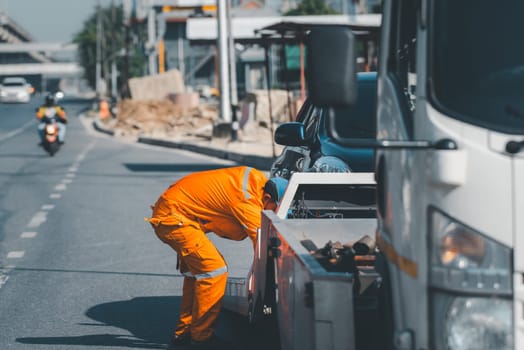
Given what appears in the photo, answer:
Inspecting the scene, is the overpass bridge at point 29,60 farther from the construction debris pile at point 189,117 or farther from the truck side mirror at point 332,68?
the truck side mirror at point 332,68

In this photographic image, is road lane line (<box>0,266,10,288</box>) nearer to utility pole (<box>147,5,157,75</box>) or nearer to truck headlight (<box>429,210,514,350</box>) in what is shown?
truck headlight (<box>429,210,514,350</box>)

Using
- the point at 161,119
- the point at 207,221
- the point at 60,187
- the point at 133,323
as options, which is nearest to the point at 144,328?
the point at 133,323

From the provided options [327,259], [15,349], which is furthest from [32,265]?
[327,259]

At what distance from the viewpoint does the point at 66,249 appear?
11547 mm

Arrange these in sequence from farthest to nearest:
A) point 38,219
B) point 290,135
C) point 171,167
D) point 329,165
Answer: point 171,167, point 38,219, point 329,165, point 290,135

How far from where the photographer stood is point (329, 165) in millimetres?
9641

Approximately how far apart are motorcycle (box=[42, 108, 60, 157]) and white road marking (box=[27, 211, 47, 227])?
1212 centimetres

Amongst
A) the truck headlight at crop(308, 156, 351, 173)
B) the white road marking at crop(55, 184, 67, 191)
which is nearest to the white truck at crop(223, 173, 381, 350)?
the truck headlight at crop(308, 156, 351, 173)

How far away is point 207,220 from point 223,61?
77.4 feet

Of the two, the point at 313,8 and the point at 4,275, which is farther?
the point at 313,8

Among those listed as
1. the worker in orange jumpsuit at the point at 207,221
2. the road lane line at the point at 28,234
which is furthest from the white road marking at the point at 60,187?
the worker in orange jumpsuit at the point at 207,221

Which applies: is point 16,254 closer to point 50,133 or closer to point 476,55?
point 476,55

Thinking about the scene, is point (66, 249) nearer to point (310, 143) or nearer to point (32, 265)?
point (32, 265)

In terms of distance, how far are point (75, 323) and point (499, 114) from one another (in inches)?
187
